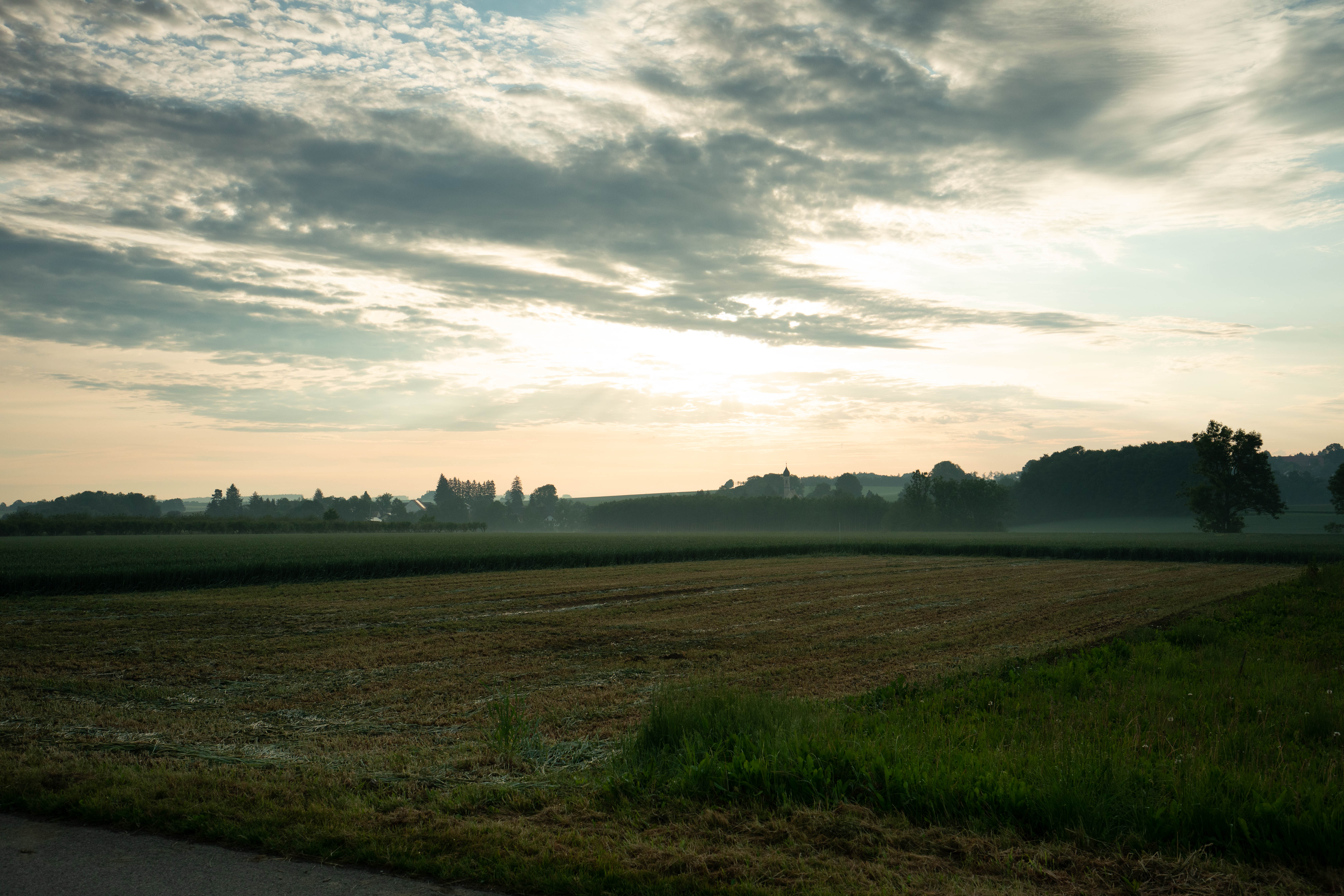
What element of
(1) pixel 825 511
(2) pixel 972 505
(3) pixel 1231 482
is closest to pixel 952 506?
(2) pixel 972 505

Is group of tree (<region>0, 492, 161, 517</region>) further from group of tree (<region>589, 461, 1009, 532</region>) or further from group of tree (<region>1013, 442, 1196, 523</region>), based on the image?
group of tree (<region>1013, 442, 1196, 523</region>)

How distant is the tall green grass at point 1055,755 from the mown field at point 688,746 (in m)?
0.04

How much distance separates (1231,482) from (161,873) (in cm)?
10698

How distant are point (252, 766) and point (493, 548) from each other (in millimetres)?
38703

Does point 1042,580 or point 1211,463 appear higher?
point 1211,463

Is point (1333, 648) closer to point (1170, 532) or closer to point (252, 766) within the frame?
point (252, 766)

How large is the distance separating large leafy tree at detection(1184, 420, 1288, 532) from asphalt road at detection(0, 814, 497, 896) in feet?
343

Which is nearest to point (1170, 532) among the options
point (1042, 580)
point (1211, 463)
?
point (1211, 463)

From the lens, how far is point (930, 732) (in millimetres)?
7855

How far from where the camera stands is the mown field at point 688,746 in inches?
213

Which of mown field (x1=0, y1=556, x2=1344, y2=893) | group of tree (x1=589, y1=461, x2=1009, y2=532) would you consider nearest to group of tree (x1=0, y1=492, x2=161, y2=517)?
group of tree (x1=589, y1=461, x2=1009, y2=532)

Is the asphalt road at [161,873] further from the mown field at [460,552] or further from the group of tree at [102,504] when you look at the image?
the group of tree at [102,504]

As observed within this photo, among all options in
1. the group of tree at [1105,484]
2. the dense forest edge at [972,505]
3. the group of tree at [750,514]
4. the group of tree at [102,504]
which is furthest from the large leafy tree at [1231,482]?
the group of tree at [102,504]

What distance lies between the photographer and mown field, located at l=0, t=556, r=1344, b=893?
5398 millimetres
